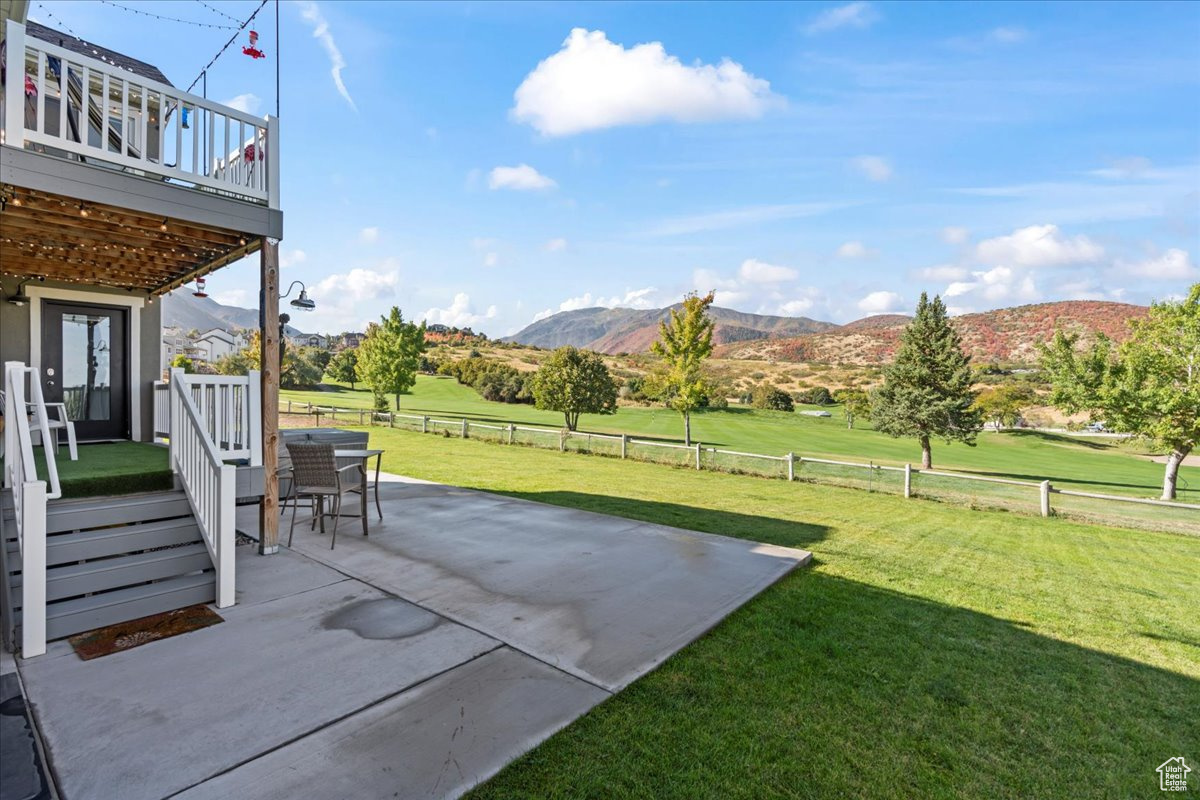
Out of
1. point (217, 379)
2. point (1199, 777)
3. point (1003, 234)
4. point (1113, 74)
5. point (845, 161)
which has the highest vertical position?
point (1003, 234)

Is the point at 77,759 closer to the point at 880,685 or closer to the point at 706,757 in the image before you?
the point at 706,757

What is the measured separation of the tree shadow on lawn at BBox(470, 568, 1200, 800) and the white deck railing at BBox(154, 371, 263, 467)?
14.4ft

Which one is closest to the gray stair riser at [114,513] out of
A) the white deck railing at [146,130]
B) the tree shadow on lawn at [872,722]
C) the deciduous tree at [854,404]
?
A: the white deck railing at [146,130]

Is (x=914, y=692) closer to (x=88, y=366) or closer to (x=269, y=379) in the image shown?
(x=269, y=379)

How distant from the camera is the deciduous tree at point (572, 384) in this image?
2478cm

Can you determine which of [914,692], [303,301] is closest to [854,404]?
[303,301]

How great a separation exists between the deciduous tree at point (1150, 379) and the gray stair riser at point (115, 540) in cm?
2019

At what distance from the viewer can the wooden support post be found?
17.1ft

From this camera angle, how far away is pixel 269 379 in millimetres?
5270

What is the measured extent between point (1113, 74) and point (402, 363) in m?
30.1

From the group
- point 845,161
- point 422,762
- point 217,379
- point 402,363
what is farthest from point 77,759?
point 402,363

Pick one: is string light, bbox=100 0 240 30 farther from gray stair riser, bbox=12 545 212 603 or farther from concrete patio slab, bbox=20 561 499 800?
concrete patio slab, bbox=20 561 499 800

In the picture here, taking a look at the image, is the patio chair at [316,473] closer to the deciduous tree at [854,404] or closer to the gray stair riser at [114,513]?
the gray stair riser at [114,513]

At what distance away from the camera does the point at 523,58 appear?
1393 cm
